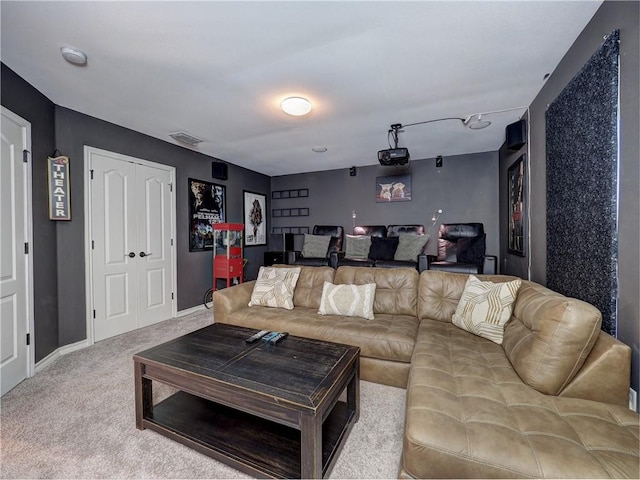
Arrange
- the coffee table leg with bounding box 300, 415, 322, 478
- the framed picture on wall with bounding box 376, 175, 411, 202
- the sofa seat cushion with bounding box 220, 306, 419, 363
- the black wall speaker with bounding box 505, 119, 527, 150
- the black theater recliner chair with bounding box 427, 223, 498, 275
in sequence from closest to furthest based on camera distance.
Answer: the coffee table leg with bounding box 300, 415, 322, 478 < the sofa seat cushion with bounding box 220, 306, 419, 363 < the black wall speaker with bounding box 505, 119, 527, 150 < the black theater recliner chair with bounding box 427, 223, 498, 275 < the framed picture on wall with bounding box 376, 175, 411, 202

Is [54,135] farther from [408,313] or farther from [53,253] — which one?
[408,313]

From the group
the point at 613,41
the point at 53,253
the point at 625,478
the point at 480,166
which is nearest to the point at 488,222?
the point at 480,166

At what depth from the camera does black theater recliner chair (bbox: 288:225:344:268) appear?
448 cm

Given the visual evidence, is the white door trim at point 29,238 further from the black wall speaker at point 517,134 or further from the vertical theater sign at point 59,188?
the black wall speaker at point 517,134

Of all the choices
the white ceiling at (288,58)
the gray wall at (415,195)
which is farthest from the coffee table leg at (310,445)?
the gray wall at (415,195)

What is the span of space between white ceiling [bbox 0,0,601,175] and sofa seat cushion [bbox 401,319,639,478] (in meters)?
2.10

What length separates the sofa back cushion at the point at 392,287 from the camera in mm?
2619

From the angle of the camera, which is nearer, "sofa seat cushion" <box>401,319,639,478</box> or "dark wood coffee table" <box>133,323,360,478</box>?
"sofa seat cushion" <box>401,319,639,478</box>

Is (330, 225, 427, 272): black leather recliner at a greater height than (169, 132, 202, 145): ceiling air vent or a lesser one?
lesser

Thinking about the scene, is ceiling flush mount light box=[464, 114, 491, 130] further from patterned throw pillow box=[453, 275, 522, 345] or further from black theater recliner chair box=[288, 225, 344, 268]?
black theater recliner chair box=[288, 225, 344, 268]

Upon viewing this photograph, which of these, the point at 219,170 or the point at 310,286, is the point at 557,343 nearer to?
the point at 310,286

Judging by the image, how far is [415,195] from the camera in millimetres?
5145

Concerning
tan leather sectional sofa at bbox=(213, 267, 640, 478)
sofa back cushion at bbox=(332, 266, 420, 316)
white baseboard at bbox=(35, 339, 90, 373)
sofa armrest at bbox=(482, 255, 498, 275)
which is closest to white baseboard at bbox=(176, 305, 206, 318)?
white baseboard at bbox=(35, 339, 90, 373)

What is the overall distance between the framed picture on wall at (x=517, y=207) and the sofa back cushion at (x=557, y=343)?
72.7 inches
